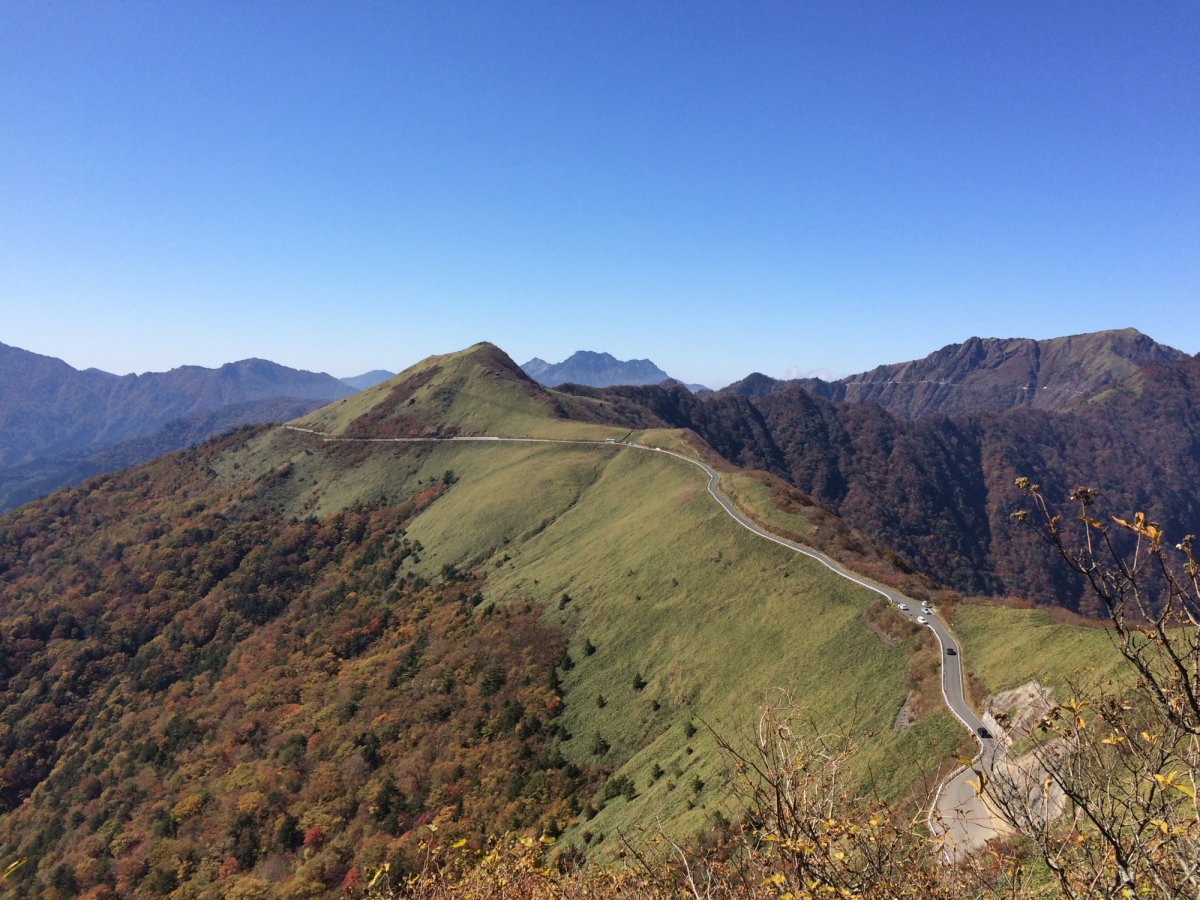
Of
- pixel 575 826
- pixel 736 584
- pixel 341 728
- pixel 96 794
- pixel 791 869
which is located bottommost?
pixel 96 794

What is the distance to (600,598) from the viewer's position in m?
62.2

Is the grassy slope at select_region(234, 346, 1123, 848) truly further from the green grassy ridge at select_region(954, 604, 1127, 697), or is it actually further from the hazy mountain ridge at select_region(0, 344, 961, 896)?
the hazy mountain ridge at select_region(0, 344, 961, 896)

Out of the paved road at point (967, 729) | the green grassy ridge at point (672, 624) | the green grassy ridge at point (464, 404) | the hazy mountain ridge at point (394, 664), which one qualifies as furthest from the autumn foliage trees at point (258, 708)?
the green grassy ridge at point (464, 404)

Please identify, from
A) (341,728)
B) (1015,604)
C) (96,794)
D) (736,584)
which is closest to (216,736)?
(96,794)

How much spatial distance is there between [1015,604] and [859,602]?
386 inches

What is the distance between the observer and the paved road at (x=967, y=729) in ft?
38.9

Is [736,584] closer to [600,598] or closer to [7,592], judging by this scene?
[600,598]

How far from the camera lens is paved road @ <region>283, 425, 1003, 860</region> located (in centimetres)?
1186

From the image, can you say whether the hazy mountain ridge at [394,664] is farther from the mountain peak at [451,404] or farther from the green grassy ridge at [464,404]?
the mountain peak at [451,404]

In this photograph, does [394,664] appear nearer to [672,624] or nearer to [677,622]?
[672,624]

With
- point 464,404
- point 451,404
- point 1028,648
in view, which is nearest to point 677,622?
point 1028,648

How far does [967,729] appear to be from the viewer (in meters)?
22.6

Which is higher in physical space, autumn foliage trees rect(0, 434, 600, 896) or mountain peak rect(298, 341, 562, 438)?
mountain peak rect(298, 341, 562, 438)

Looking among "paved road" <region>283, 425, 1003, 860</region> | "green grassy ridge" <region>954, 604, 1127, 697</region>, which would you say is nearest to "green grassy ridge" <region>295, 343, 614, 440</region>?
"paved road" <region>283, 425, 1003, 860</region>
